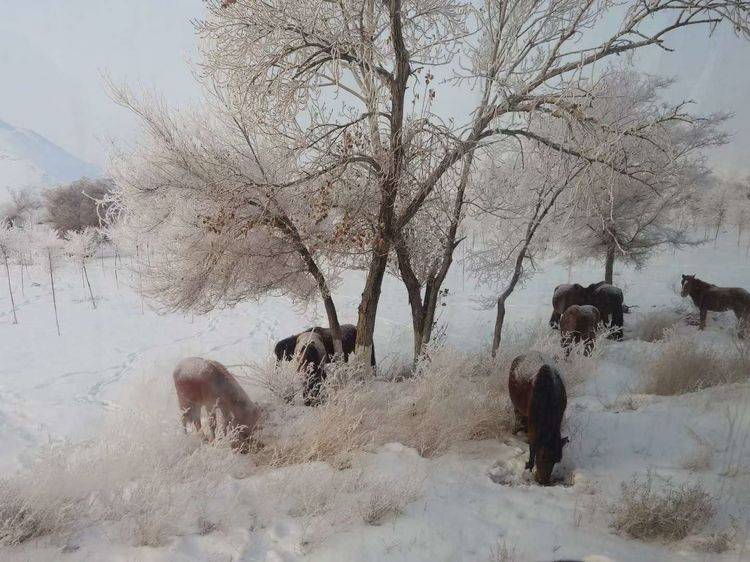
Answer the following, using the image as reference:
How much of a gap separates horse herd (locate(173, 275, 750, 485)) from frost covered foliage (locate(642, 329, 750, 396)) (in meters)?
0.35

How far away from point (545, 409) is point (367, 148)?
3.31 metres

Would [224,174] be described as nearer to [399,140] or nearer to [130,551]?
[399,140]

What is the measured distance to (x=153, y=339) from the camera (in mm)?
11086

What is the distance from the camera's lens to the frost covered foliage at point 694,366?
3799 mm

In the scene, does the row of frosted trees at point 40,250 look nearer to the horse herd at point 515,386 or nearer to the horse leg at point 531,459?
the horse herd at point 515,386

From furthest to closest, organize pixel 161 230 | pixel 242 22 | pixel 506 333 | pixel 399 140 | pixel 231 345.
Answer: pixel 231 345 < pixel 506 333 < pixel 161 230 < pixel 399 140 < pixel 242 22

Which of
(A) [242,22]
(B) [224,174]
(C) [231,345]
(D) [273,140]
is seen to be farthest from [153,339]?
(A) [242,22]

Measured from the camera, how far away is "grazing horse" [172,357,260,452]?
4137 millimetres

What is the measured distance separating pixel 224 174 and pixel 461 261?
4537 millimetres

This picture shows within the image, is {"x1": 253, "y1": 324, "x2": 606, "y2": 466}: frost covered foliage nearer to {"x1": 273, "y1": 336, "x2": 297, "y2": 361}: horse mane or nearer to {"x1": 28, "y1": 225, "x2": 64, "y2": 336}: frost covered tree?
{"x1": 273, "y1": 336, "x2": 297, "y2": 361}: horse mane

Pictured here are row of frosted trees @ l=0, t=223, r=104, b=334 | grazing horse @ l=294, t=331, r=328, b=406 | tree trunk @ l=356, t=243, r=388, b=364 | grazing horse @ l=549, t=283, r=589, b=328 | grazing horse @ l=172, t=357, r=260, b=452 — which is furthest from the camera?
row of frosted trees @ l=0, t=223, r=104, b=334

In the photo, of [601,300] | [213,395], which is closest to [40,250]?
[213,395]

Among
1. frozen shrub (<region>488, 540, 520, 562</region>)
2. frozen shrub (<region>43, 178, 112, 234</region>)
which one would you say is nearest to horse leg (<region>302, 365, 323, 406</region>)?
frozen shrub (<region>488, 540, 520, 562</region>)

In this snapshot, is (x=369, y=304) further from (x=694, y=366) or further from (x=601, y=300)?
(x=601, y=300)
